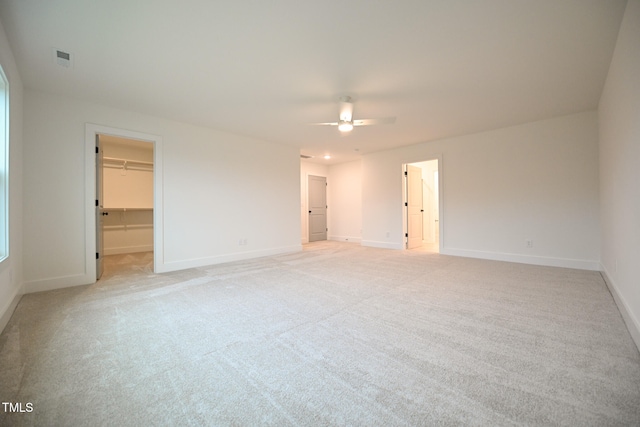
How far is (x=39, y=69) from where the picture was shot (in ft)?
9.09

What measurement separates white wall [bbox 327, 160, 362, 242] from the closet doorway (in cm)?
521

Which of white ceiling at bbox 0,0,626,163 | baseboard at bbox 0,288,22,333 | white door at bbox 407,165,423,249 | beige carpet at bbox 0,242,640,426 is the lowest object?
beige carpet at bbox 0,242,640,426

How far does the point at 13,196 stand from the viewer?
8.95 feet

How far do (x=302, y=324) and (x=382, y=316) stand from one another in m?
0.76

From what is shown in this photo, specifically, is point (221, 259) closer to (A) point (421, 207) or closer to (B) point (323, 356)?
(B) point (323, 356)

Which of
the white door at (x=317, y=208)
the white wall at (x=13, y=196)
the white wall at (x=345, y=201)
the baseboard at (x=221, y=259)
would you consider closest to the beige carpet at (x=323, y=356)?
the white wall at (x=13, y=196)

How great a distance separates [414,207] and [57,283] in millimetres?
7061

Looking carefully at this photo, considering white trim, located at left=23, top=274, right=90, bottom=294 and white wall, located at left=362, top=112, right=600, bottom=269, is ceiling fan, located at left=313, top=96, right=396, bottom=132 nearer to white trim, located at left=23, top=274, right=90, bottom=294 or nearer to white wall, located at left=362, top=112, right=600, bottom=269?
white wall, located at left=362, top=112, right=600, bottom=269

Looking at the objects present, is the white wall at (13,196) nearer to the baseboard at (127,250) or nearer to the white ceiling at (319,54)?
the white ceiling at (319,54)

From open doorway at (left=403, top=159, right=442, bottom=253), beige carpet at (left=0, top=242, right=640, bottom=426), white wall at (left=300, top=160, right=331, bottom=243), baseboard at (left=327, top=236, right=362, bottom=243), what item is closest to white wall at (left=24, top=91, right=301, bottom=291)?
beige carpet at (left=0, top=242, right=640, bottom=426)

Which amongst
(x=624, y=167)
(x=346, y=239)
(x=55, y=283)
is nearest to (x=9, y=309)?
(x=55, y=283)

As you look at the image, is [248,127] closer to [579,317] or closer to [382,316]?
[382,316]

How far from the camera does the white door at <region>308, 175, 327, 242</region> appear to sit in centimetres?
821

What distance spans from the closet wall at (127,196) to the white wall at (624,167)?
7737 millimetres
